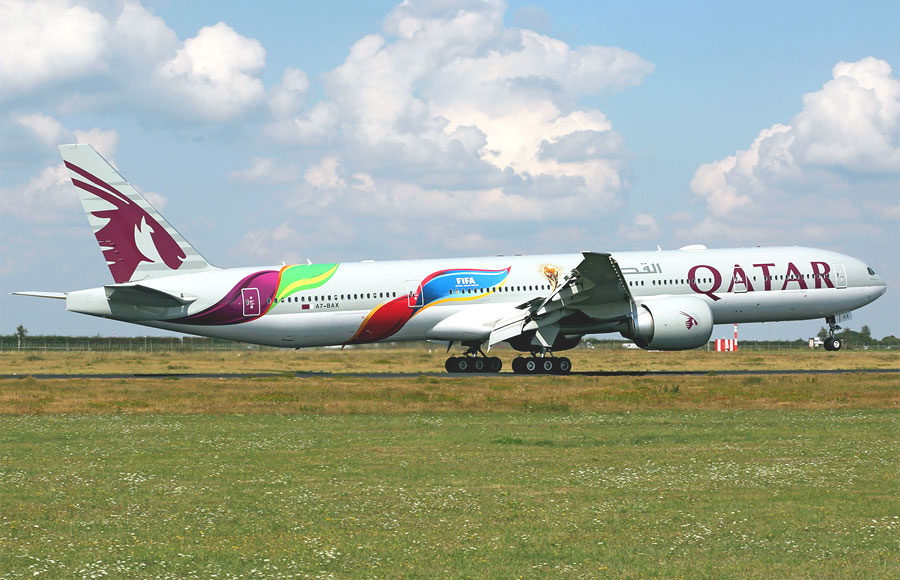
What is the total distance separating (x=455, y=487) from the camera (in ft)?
49.6

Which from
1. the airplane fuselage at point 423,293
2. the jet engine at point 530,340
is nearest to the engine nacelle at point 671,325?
the airplane fuselage at point 423,293

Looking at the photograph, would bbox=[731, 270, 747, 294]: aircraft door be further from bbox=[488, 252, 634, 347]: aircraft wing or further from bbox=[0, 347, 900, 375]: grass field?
bbox=[0, 347, 900, 375]: grass field

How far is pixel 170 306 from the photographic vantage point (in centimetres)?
4203

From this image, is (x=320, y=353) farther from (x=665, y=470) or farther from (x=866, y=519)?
(x=866, y=519)

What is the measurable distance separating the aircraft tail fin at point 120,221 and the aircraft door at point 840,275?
30222 mm

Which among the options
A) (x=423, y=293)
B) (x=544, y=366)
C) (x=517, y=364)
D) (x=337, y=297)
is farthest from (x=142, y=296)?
(x=544, y=366)

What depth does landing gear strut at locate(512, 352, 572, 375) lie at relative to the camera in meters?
43.1

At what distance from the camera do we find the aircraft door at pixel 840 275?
45.9m

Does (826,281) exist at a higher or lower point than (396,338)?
higher

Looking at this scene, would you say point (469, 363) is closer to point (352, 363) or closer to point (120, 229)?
point (352, 363)

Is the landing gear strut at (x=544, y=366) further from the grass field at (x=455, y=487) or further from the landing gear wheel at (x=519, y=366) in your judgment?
the grass field at (x=455, y=487)

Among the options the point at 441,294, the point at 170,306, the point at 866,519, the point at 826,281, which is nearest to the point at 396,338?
the point at 441,294

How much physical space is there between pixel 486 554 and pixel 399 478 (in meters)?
5.36

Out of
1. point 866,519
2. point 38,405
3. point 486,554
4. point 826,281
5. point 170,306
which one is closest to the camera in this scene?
point 486,554
